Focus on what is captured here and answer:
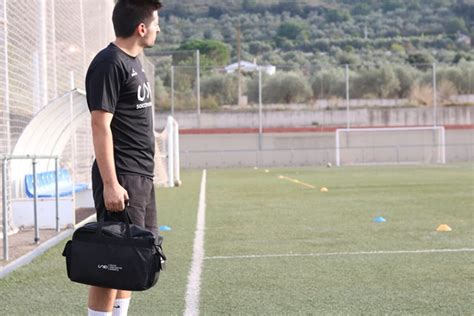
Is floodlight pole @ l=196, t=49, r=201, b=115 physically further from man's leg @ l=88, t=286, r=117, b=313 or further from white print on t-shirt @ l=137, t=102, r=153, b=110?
man's leg @ l=88, t=286, r=117, b=313

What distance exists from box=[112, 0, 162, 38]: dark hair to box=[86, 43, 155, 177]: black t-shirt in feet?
0.36

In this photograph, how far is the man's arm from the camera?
4.75 m

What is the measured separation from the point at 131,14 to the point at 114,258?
1219mm

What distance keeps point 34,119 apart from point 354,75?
44013 millimetres

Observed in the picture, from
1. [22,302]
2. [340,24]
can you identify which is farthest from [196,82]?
[340,24]

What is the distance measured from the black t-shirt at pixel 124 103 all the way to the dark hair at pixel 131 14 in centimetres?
11

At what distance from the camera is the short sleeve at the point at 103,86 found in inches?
189

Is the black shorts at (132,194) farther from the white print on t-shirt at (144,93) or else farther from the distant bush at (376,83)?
the distant bush at (376,83)

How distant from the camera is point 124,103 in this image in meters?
4.96

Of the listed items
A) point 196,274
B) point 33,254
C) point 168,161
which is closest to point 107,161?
point 196,274

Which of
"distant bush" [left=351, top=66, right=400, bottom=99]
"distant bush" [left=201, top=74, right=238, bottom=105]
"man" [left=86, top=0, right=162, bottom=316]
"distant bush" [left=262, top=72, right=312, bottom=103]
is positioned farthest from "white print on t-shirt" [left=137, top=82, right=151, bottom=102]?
"distant bush" [left=351, top=66, right=400, bottom=99]

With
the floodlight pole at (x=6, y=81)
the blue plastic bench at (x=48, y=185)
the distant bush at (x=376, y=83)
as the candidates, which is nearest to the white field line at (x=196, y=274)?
the blue plastic bench at (x=48, y=185)

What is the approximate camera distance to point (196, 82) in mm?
51156

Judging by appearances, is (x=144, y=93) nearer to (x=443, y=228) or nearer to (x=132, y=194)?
(x=132, y=194)
